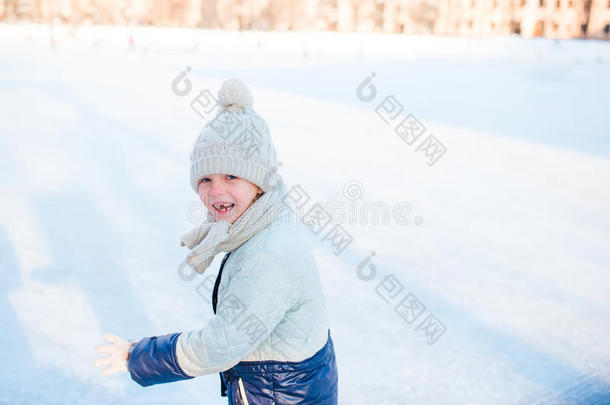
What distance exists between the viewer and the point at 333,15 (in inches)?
1815

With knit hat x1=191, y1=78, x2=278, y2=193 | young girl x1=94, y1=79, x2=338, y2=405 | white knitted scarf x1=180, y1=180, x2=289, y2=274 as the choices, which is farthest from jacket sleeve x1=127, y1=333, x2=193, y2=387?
knit hat x1=191, y1=78, x2=278, y2=193

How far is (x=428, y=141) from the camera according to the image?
7012 mm

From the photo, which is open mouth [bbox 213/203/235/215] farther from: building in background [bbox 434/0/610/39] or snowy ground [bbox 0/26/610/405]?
building in background [bbox 434/0/610/39]

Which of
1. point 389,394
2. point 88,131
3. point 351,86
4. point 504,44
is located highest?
point 504,44

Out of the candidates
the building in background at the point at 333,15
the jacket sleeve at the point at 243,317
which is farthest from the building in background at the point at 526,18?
the jacket sleeve at the point at 243,317

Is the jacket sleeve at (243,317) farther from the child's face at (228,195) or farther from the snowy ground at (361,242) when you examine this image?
the snowy ground at (361,242)

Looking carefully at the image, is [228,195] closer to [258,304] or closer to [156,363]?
[258,304]

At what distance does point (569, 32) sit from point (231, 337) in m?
43.2

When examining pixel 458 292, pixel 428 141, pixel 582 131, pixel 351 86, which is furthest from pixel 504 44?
pixel 458 292

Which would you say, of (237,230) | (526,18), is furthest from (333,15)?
(237,230)

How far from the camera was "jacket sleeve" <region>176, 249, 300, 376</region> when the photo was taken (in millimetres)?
1168

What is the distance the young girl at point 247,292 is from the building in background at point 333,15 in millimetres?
41771

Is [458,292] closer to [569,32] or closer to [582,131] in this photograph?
[582,131]

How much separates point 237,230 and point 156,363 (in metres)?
0.36
